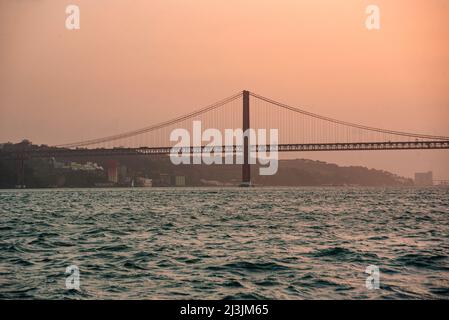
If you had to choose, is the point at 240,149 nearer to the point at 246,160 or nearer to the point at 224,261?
Answer: the point at 246,160

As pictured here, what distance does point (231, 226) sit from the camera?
18062mm

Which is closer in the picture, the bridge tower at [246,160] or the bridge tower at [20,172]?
the bridge tower at [246,160]

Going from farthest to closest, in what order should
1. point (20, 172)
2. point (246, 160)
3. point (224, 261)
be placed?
point (20, 172), point (246, 160), point (224, 261)

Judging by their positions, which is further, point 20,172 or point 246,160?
point 20,172

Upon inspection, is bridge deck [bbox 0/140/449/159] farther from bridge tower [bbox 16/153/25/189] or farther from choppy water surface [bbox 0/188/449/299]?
choppy water surface [bbox 0/188/449/299]

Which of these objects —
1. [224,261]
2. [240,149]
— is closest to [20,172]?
[240,149]

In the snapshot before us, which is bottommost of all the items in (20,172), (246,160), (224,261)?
(224,261)

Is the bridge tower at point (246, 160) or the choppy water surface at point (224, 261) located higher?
the bridge tower at point (246, 160)

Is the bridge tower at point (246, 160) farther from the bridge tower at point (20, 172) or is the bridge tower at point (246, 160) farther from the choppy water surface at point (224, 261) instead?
the choppy water surface at point (224, 261)

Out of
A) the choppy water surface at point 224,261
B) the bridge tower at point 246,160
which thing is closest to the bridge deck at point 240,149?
the bridge tower at point 246,160

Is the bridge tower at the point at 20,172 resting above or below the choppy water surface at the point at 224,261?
above

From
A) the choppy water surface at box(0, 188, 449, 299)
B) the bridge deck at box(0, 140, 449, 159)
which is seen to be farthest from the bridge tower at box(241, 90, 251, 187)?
the choppy water surface at box(0, 188, 449, 299)

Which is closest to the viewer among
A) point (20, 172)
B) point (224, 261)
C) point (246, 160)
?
point (224, 261)
